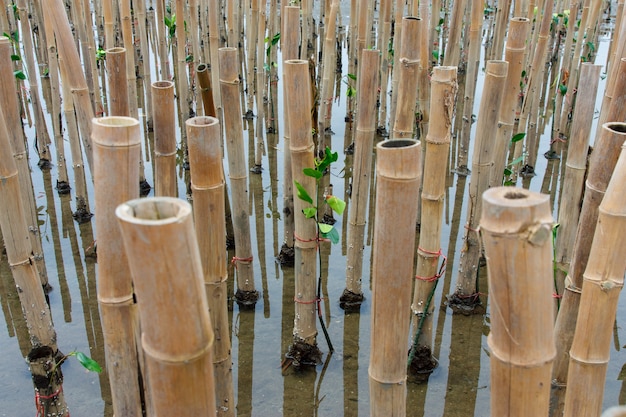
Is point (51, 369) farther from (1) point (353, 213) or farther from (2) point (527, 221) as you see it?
(2) point (527, 221)

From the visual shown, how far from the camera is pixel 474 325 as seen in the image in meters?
3.00

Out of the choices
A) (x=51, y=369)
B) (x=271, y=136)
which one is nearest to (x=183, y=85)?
(x=271, y=136)

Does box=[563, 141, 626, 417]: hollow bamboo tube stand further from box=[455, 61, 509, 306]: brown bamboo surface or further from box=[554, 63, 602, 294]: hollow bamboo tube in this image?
box=[455, 61, 509, 306]: brown bamboo surface

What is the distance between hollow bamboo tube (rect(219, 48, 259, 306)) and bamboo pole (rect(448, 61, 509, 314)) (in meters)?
1.02

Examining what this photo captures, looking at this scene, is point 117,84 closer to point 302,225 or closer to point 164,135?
point 164,135

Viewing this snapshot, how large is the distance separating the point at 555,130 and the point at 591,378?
12.1ft

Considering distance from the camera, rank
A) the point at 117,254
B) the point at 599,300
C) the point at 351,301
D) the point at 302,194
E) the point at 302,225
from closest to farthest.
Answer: the point at 117,254
the point at 599,300
the point at 302,194
the point at 302,225
the point at 351,301

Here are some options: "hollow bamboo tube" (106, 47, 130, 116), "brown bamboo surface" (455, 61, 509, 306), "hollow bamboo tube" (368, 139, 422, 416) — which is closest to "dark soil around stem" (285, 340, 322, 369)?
"brown bamboo surface" (455, 61, 509, 306)

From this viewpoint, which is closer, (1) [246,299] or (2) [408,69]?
(2) [408,69]

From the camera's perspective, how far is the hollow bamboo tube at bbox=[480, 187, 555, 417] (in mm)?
905

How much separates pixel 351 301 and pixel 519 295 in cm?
215

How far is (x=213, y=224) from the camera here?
69.1 inches

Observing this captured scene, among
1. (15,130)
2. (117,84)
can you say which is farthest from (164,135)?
(15,130)

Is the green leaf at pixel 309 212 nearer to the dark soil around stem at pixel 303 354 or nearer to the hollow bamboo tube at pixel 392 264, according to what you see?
the dark soil around stem at pixel 303 354
